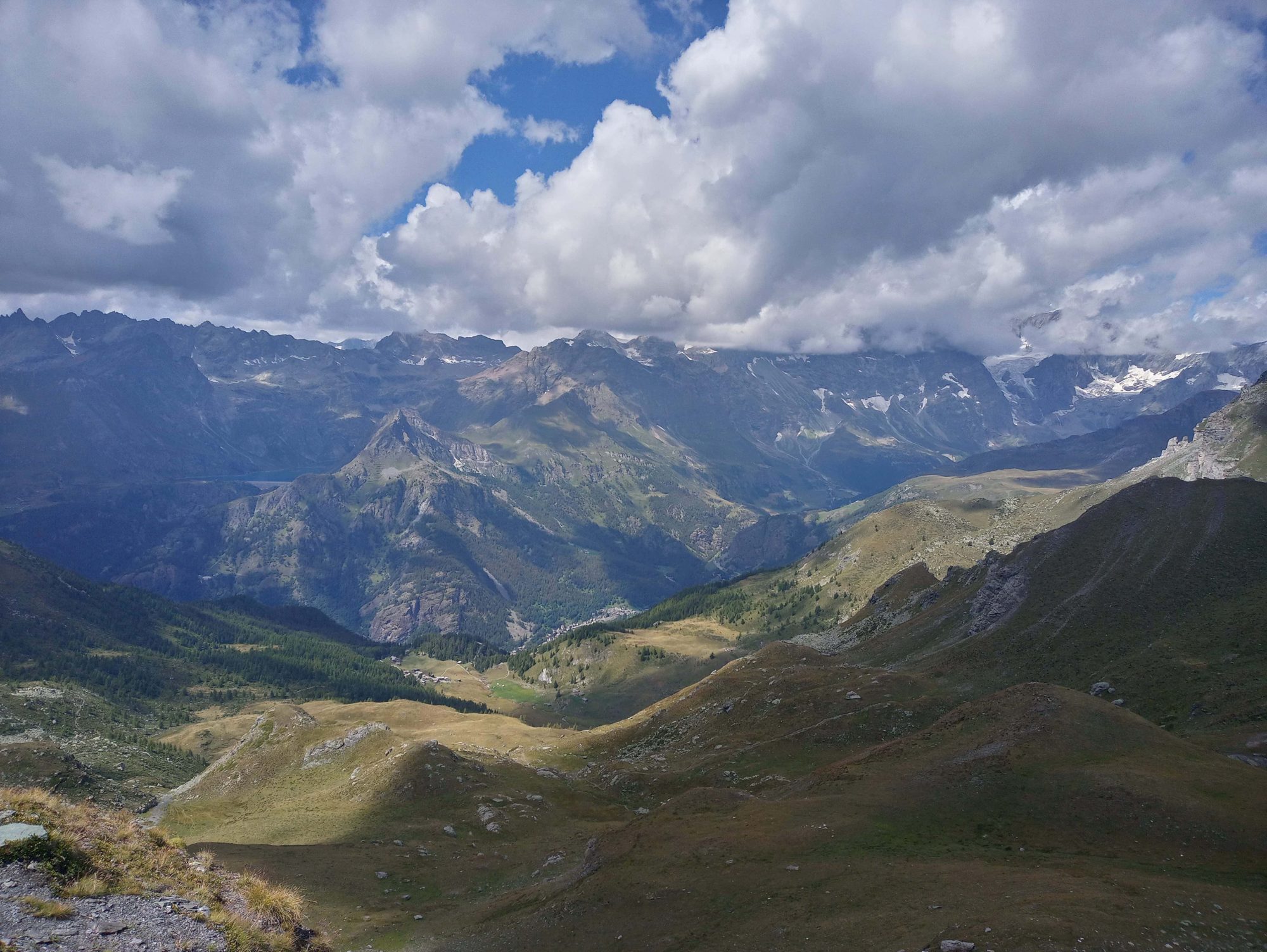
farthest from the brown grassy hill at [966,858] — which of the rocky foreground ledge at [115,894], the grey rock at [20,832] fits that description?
the grey rock at [20,832]

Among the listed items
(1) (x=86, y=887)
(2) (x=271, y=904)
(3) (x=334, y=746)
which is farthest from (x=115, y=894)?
(3) (x=334, y=746)

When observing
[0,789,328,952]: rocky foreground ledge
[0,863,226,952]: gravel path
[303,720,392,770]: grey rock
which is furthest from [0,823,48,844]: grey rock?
[303,720,392,770]: grey rock

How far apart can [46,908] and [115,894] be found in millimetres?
2861

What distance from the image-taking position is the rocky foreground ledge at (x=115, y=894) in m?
22.4

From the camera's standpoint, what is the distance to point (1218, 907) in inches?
1298

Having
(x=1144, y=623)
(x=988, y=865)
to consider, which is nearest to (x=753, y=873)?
(x=988, y=865)

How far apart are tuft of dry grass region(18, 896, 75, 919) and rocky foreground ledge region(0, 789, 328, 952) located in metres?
0.03

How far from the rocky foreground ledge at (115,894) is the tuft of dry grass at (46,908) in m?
0.03

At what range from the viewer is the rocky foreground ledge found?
22.4 m

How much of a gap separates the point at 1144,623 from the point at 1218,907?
97523 millimetres

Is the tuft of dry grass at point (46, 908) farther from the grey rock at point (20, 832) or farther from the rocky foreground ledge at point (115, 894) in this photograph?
the grey rock at point (20, 832)

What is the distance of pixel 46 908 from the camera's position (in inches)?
882

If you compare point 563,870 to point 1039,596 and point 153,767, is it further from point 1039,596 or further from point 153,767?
point 153,767

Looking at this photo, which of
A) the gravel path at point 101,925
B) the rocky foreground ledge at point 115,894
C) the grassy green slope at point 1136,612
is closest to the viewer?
the gravel path at point 101,925
